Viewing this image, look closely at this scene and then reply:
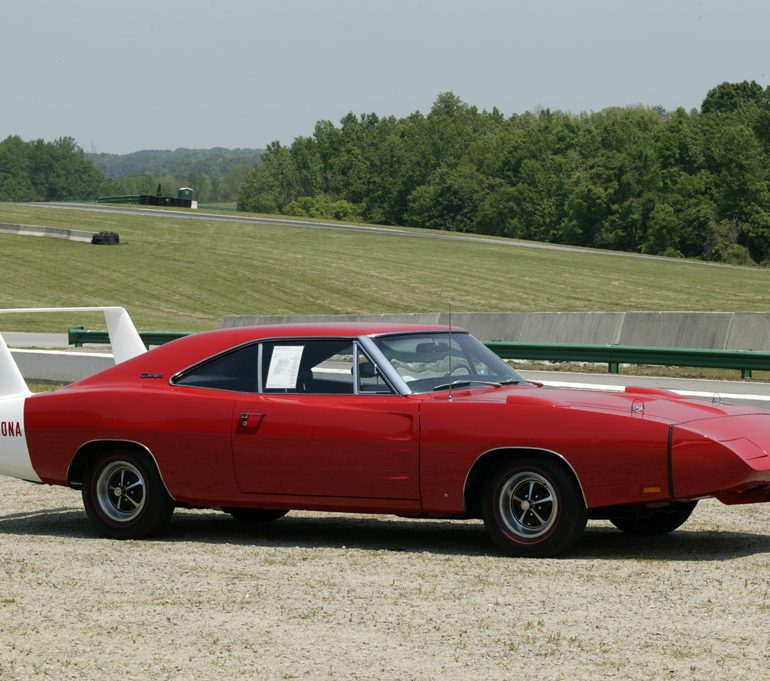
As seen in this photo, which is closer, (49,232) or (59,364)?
(59,364)

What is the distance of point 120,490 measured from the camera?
8656 mm

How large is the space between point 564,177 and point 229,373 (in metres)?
130

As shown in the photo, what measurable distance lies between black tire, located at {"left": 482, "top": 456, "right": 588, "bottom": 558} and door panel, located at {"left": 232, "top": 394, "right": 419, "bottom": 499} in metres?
0.49

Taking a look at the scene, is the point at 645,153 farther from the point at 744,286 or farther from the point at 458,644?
the point at 458,644

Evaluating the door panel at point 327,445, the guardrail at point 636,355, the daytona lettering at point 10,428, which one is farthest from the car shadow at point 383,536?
the guardrail at point 636,355

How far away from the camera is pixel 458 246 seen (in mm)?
77375

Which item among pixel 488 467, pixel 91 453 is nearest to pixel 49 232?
pixel 91 453

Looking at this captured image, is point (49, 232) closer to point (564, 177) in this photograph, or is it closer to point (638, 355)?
point (638, 355)

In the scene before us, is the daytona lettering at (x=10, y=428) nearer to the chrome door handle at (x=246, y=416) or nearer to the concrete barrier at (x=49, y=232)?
the chrome door handle at (x=246, y=416)

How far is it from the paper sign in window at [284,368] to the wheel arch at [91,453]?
2.94ft

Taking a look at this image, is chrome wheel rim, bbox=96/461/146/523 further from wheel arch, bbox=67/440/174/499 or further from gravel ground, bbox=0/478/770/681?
gravel ground, bbox=0/478/770/681

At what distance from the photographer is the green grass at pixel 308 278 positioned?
4956 cm

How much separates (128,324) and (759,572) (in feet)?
16.1

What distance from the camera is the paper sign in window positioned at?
8367 millimetres
